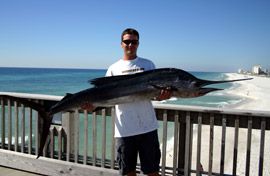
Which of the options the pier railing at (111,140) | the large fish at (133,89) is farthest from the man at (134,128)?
the pier railing at (111,140)

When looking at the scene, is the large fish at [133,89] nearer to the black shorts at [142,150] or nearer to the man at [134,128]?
the man at [134,128]

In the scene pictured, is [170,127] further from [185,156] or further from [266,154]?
[185,156]

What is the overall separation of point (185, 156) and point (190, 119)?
0.49 m

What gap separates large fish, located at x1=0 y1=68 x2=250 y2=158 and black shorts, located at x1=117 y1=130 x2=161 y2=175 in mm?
432

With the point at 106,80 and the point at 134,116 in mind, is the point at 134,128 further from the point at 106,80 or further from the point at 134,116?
the point at 106,80

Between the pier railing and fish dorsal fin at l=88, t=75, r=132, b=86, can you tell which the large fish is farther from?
the pier railing

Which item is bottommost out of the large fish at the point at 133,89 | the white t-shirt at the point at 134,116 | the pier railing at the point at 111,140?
the pier railing at the point at 111,140

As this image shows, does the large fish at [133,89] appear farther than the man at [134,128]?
No

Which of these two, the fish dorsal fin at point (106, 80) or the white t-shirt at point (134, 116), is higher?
the fish dorsal fin at point (106, 80)

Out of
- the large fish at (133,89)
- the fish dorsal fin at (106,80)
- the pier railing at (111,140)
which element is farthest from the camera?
the pier railing at (111,140)

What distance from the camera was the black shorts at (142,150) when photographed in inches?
88.6

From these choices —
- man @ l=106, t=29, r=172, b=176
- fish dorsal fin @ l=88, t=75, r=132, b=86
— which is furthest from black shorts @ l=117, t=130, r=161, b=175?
fish dorsal fin @ l=88, t=75, r=132, b=86

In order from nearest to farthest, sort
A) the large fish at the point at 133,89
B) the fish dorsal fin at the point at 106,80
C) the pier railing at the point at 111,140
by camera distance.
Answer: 1. the large fish at the point at 133,89
2. the fish dorsal fin at the point at 106,80
3. the pier railing at the point at 111,140

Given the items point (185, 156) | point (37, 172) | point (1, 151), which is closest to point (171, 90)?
point (185, 156)
